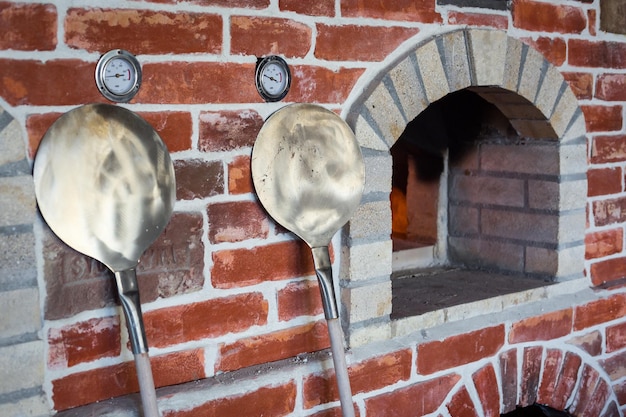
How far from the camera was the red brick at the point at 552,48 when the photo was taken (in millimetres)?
2021

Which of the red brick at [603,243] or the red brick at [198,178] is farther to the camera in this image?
the red brick at [603,243]

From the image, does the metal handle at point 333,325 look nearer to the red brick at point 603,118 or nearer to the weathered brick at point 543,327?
the weathered brick at point 543,327

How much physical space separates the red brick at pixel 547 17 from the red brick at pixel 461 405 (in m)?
0.99

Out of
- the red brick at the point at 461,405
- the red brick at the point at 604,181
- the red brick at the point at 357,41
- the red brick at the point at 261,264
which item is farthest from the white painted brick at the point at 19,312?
the red brick at the point at 604,181

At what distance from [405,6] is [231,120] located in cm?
55

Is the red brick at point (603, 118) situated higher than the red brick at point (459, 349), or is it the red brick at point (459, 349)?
the red brick at point (603, 118)

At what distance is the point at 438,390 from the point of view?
185 centimetres

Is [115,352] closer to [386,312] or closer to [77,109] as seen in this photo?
[77,109]

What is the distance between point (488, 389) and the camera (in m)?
1.97

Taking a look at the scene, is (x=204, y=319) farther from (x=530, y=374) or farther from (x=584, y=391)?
(x=584, y=391)

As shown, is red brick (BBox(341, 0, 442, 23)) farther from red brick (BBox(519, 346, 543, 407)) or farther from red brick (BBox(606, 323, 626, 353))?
red brick (BBox(606, 323, 626, 353))

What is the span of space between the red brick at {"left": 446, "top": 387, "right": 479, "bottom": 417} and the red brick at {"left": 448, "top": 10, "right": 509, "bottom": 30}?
37.1 inches

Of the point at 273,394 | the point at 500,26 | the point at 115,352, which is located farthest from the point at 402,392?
the point at 500,26

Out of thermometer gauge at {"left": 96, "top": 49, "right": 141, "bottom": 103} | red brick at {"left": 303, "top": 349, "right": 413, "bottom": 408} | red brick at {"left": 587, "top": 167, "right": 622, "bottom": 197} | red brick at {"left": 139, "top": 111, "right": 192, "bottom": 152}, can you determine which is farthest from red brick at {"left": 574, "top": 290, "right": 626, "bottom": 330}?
thermometer gauge at {"left": 96, "top": 49, "right": 141, "bottom": 103}
